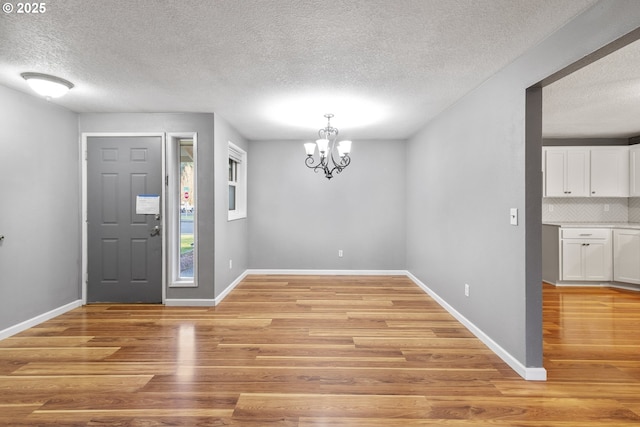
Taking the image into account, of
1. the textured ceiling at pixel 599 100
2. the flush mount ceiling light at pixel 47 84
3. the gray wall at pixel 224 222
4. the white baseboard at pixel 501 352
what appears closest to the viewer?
the white baseboard at pixel 501 352

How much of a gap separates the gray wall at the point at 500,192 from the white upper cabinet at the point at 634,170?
3.48 m

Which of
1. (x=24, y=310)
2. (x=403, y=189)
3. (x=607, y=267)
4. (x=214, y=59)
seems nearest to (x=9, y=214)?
(x=24, y=310)

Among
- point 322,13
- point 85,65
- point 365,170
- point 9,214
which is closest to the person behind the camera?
point 322,13

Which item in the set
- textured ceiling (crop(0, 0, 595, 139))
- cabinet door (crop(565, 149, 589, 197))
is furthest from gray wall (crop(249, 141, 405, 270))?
cabinet door (crop(565, 149, 589, 197))

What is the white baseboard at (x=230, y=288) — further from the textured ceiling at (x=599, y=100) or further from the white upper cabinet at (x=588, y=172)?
the white upper cabinet at (x=588, y=172)

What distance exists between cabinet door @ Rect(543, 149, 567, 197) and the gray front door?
5.86 m

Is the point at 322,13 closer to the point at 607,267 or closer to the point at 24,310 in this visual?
the point at 24,310

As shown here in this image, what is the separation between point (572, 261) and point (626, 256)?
0.70 meters

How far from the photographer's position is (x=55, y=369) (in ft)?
8.70

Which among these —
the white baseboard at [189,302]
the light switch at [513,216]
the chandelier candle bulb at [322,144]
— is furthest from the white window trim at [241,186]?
the light switch at [513,216]

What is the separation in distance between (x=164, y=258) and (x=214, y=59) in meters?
2.70

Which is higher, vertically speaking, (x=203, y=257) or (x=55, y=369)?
(x=203, y=257)

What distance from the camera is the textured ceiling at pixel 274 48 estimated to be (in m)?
2.03

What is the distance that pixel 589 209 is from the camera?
229 inches
